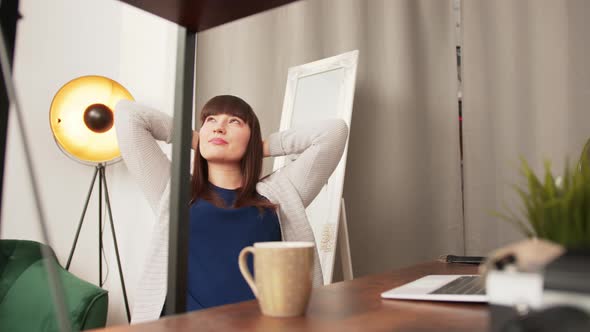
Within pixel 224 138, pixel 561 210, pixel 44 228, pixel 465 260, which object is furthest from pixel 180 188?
pixel 224 138

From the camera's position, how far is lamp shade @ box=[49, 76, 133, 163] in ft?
7.15

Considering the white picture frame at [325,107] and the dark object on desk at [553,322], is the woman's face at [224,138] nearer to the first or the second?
the white picture frame at [325,107]

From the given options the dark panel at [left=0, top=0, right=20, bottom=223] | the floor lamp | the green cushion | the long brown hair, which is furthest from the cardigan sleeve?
the dark panel at [left=0, top=0, right=20, bottom=223]

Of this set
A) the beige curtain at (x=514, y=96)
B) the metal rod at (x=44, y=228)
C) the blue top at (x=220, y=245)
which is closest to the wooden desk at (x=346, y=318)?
the metal rod at (x=44, y=228)

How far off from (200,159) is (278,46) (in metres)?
1.35

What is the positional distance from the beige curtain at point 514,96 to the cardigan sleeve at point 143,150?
127 cm

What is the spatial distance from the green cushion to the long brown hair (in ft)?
1.43

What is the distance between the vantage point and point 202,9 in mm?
528

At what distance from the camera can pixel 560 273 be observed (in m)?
0.30

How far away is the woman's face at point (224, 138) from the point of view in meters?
1.39

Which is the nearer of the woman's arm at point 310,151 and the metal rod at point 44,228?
the metal rod at point 44,228

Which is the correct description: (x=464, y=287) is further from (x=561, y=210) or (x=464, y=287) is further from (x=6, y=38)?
(x=6, y=38)

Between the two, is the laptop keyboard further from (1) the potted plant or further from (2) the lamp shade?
(2) the lamp shade

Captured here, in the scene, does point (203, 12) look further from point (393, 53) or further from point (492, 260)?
point (393, 53)
